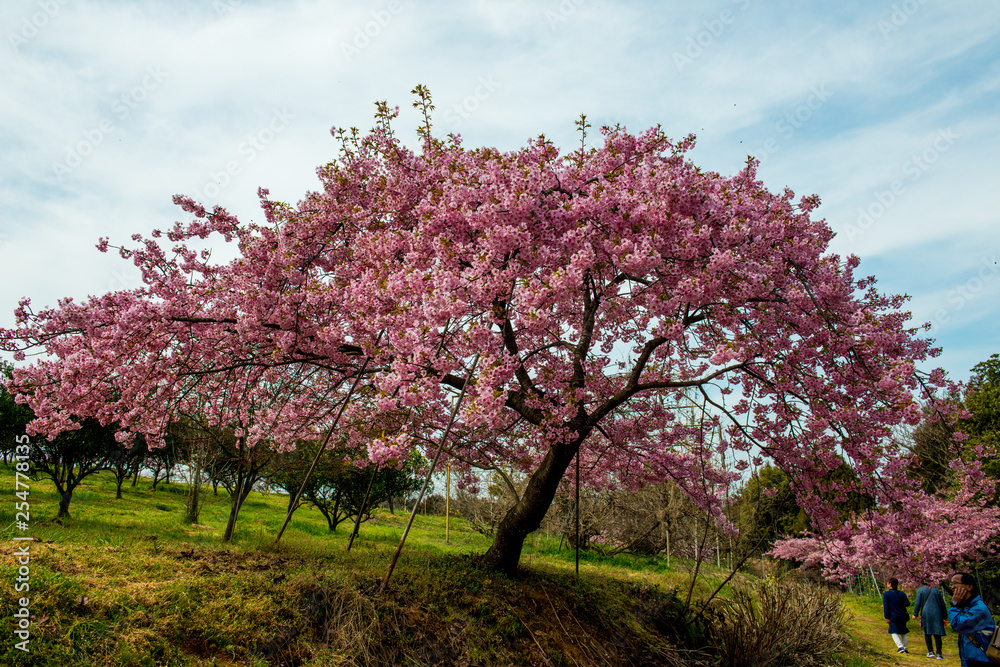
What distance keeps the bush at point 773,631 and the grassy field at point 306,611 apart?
23.3 inches

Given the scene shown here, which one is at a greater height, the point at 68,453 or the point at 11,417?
the point at 11,417

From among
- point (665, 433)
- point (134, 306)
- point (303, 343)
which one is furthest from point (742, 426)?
point (134, 306)

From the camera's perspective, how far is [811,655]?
270 inches

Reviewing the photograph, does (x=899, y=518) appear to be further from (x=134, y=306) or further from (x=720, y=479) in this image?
(x=134, y=306)

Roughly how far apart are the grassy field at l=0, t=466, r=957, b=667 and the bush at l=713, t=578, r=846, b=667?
0.59m

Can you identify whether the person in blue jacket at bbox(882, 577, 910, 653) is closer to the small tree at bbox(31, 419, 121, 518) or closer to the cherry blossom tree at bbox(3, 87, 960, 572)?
the cherry blossom tree at bbox(3, 87, 960, 572)

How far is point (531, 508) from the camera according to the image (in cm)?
639

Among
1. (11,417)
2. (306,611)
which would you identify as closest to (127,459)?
(11,417)

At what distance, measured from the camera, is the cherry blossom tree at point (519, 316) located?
4.78 m

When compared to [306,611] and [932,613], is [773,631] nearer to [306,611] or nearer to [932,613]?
[306,611]

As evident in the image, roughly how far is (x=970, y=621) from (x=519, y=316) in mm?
5753

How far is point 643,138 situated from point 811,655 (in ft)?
24.0

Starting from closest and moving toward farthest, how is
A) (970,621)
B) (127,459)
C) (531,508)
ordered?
(970,621) → (531,508) → (127,459)

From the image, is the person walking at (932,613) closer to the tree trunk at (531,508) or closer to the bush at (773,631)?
the bush at (773,631)
